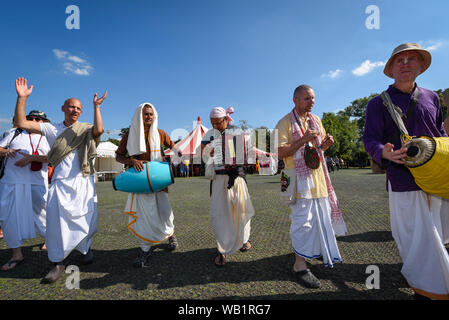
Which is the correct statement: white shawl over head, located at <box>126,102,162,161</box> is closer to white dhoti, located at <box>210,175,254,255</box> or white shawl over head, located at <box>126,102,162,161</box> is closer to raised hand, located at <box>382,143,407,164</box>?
white dhoti, located at <box>210,175,254,255</box>

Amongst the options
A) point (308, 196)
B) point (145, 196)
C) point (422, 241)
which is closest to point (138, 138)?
point (145, 196)

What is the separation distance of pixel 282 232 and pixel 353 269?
62.2 inches

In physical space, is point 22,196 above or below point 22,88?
below

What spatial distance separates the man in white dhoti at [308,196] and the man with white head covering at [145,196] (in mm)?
1873

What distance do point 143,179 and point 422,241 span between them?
302 centimetres

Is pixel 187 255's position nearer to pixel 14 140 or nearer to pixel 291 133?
pixel 291 133

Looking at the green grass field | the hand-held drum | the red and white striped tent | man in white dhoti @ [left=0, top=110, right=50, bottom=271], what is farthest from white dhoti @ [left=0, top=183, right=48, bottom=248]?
the red and white striped tent

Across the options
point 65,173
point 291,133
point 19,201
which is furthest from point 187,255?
point 19,201

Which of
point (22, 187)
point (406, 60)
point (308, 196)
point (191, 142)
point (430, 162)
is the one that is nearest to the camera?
point (430, 162)

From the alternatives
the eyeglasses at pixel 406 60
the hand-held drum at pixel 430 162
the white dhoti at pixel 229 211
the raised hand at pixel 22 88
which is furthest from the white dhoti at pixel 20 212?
the eyeglasses at pixel 406 60

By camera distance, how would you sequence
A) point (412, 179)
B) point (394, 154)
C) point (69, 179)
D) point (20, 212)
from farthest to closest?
point (20, 212) → point (69, 179) → point (412, 179) → point (394, 154)

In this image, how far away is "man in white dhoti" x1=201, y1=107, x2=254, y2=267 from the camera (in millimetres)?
3047

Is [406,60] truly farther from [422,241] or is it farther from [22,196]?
[22,196]

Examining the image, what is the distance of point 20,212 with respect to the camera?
340 cm
